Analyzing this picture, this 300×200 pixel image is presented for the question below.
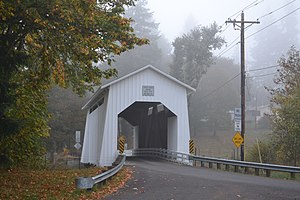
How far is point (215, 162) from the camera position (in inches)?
794

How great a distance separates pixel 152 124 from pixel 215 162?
1510cm

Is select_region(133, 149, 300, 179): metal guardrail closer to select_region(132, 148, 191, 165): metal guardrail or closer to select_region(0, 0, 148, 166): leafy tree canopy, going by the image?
Result: select_region(132, 148, 191, 165): metal guardrail

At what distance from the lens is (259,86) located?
355 ft

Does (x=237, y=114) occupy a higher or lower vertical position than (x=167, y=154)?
higher

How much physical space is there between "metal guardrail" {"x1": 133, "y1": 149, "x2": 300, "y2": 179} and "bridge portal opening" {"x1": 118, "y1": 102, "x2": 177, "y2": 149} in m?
0.76

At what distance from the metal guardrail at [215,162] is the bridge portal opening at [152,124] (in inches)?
30.1

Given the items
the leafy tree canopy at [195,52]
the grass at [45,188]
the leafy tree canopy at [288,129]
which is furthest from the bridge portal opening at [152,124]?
the leafy tree canopy at [195,52]

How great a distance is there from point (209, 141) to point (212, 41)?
1386 centimetres

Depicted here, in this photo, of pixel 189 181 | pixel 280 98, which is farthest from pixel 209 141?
pixel 189 181

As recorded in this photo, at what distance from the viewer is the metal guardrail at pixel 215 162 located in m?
15.4

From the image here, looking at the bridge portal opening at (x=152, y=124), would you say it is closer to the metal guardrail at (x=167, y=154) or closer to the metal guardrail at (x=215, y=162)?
the metal guardrail at (x=167, y=154)

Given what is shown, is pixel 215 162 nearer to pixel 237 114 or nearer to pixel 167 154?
pixel 237 114

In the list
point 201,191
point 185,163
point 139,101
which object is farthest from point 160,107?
point 201,191

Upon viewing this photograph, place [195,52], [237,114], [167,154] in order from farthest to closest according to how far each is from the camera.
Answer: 1. [195,52]
2. [167,154]
3. [237,114]
